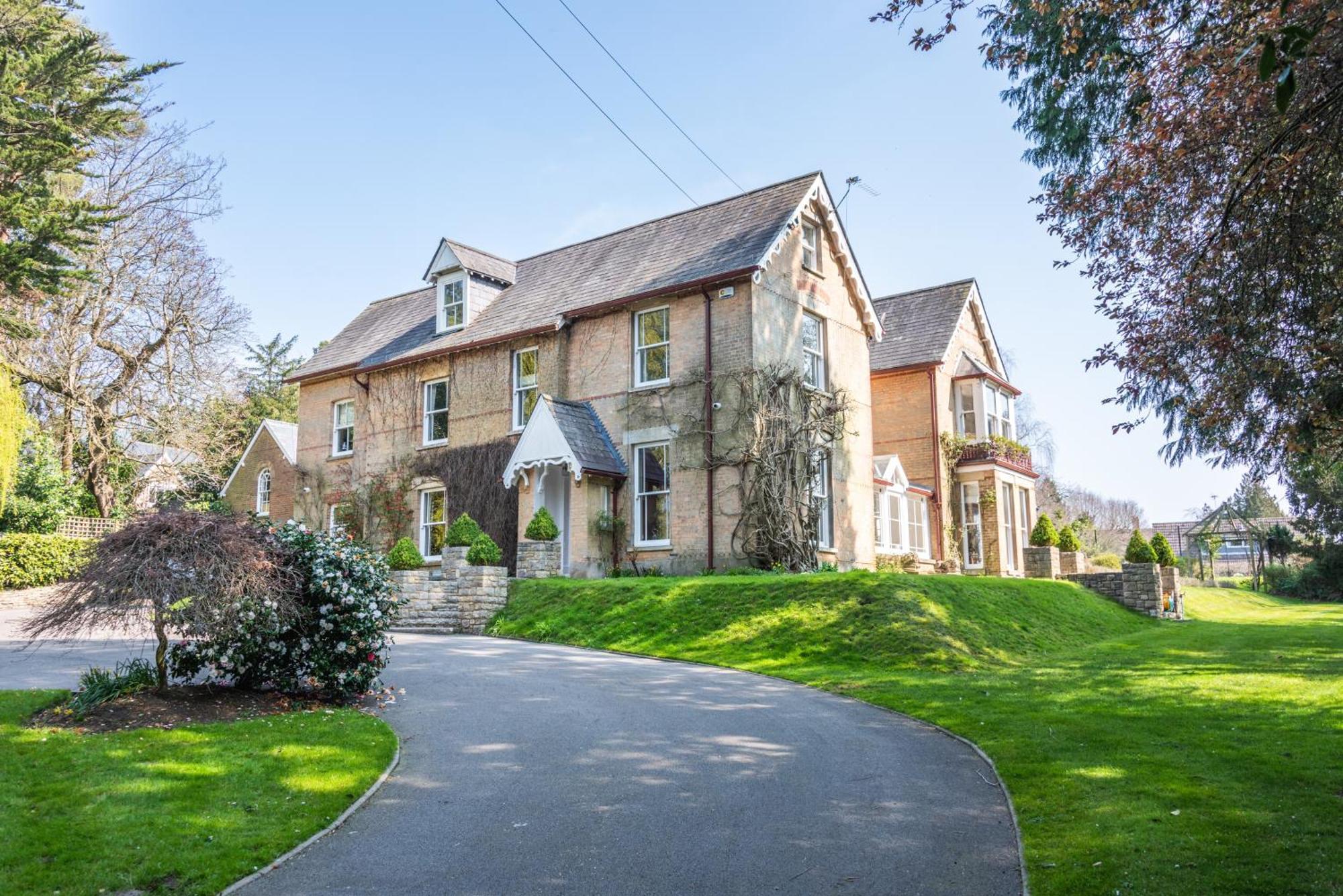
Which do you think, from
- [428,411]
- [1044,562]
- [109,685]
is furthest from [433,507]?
[109,685]

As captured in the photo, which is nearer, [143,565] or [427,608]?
[143,565]

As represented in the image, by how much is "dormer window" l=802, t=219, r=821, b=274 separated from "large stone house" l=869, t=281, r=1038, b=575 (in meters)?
6.79

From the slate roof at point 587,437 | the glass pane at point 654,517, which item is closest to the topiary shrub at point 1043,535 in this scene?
the glass pane at point 654,517

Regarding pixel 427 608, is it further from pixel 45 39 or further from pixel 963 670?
pixel 45 39

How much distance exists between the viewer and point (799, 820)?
725cm

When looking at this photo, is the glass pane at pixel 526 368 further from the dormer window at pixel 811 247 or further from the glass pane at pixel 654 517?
the dormer window at pixel 811 247

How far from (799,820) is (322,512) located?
2736cm

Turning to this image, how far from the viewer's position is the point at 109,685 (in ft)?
33.1

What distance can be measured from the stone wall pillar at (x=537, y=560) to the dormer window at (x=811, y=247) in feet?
32.5

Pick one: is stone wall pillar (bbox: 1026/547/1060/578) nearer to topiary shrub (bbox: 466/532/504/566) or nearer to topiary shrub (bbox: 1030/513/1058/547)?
topiary shrub (bbox: 1030/513/1058/547)

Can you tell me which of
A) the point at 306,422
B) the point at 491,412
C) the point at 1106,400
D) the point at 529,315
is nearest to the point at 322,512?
the point at 306,422

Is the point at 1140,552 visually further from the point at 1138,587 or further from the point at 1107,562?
the point at 1107,562

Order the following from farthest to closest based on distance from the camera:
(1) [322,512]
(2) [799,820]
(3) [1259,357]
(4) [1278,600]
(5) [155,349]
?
1. (4) [1278,600]
2. (5) [155,349]
3. (1) [322,512]
4. (3) [1259,357]
5. (2) [799,820]

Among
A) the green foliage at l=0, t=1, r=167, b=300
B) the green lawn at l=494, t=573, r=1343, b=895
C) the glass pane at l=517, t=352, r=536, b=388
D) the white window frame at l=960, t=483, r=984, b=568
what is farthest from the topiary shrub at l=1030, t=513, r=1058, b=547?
the green foliage at l=0, t=1, r=167, b=300
